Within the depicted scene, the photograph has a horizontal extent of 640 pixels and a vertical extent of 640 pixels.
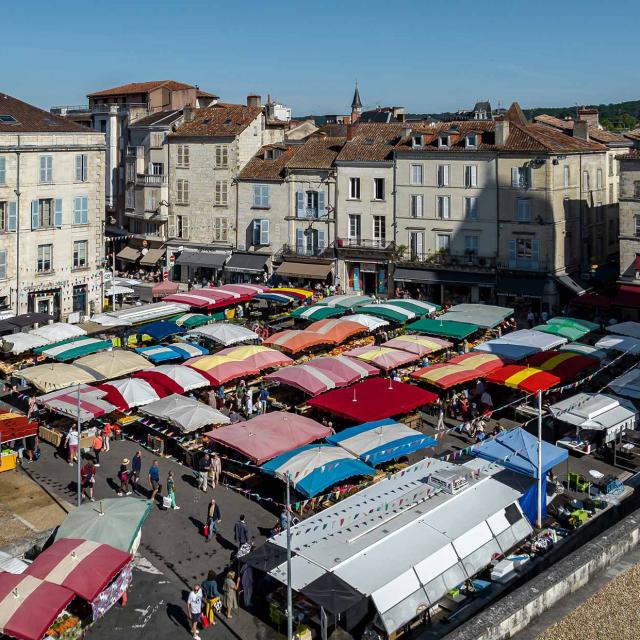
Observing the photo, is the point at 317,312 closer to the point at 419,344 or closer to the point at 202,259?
the point at 419,344

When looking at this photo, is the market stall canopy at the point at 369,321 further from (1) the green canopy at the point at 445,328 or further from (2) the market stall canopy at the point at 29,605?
(2) the market stall canopy at the point at 29,605

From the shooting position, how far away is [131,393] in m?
29.0

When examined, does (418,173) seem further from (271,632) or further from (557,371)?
(271,632)

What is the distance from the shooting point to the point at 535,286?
47.6 meters

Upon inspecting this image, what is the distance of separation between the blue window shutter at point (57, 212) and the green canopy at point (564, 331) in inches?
1050

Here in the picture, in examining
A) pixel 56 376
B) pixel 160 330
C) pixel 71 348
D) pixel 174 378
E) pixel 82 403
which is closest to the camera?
pixel 82 403

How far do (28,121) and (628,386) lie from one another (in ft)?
113

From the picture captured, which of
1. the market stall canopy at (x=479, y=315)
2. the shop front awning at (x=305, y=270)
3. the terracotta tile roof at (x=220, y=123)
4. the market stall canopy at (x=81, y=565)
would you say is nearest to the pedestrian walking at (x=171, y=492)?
the market stall canopy at (x=81, y=565)

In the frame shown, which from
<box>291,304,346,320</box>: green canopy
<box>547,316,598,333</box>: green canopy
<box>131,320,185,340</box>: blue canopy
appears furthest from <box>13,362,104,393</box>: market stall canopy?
<box>547,316,598,333</box>: green canopy

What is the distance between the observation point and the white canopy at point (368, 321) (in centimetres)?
3905

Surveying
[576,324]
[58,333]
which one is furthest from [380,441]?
[58,333]

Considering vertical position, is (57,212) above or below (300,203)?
below

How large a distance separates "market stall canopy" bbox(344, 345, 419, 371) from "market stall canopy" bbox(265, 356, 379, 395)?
0.50 meters

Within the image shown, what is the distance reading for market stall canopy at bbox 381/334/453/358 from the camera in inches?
1378
